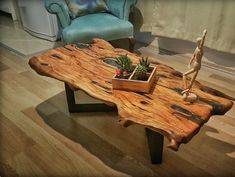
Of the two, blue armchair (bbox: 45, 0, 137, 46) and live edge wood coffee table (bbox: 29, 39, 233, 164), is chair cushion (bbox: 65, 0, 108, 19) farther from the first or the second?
live edge wood coffee table (bbox: 29, 39, 233, 164)

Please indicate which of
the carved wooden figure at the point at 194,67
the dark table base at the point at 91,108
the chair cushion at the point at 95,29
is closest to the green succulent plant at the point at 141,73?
the carved wooden figure at the point at 194,67

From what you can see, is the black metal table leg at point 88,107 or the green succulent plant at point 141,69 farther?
the black metal table leg at point 88,107

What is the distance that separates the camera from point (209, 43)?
90.7 inches

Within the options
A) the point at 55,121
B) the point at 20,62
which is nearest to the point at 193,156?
the point at 55,121

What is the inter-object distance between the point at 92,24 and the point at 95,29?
3.2 inches

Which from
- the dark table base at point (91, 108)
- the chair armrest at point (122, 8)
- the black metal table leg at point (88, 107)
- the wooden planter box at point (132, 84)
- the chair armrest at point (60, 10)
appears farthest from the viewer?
the chair armrest at point (122, 8)

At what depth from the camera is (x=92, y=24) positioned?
2.30 m

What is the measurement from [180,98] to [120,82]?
12.1 inches

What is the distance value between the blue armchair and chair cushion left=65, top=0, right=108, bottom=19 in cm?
5

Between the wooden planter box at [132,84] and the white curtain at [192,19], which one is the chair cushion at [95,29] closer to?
the white curtain at [192,19]

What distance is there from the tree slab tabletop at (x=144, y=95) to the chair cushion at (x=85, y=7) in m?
0.86

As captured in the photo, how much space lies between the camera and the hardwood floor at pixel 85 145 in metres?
1.41

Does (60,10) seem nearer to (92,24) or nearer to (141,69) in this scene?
(92,24)

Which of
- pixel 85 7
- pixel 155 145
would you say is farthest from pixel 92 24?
pixel 155 145
